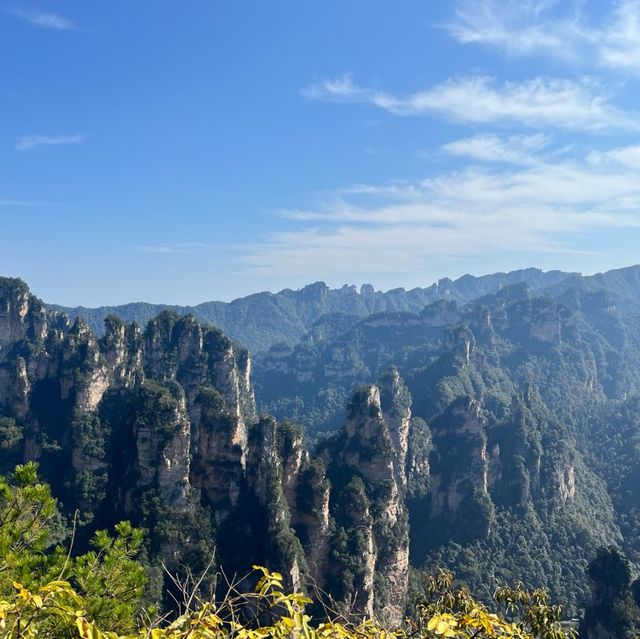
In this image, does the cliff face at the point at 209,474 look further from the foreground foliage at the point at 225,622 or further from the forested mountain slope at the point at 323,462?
the foreground foliage at the point at 225,622

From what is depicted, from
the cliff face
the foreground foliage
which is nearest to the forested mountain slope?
the cliff face

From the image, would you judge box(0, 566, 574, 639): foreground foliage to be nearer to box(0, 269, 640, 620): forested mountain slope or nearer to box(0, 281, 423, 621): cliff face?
box(0, 269, 640, 620): forested mountain slope

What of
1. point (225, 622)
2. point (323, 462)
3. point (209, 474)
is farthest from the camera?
point (323, 462)

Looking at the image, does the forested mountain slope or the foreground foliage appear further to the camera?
the forested mountain slope

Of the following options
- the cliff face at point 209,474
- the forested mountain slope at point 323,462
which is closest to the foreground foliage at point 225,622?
the forested mountain slope at point 323,462

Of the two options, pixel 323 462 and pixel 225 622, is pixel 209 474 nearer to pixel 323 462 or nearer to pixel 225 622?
pixel 323 462

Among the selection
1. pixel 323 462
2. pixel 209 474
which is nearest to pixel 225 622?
pixel 209 474

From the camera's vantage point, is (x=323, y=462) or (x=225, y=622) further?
(x=323, y=462)

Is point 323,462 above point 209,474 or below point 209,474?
below

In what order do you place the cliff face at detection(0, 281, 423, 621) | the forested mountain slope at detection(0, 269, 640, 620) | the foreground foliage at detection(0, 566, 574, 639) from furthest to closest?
1. the forested mountain slope at detection(0, 269, 640, 620)
2. the cliff face at detection(0, 281, 423, 621)
3. the foreground foliage at detection(0, 566, 574, 639)

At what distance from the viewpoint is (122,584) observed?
32.0 feet

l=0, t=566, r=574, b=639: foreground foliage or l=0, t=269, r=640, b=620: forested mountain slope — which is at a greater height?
l=0, t=566, r=574, b=639: foreground foliage

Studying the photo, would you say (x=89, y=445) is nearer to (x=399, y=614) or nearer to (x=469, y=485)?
(x=399, y=614)

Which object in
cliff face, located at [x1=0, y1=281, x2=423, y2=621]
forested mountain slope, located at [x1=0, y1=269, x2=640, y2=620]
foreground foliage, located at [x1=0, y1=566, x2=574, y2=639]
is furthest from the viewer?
forested mountain slope, located at [x1=0, y1=269, x2=640, y2=620]
